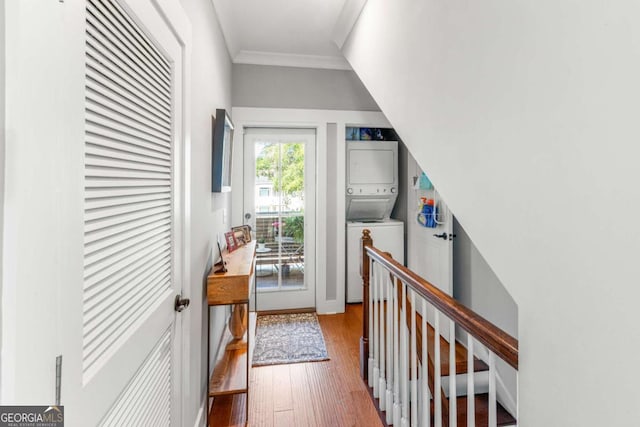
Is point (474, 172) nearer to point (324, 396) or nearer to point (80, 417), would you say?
point (80, 417)

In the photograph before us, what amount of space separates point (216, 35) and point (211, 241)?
1.48 metres

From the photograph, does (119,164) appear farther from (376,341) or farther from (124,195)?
(376,341)

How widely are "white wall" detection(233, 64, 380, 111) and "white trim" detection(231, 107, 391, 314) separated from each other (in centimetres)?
8

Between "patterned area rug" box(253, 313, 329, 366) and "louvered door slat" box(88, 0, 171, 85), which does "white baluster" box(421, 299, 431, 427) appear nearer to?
"patterned area rug" box(253, 313, 329, 366)

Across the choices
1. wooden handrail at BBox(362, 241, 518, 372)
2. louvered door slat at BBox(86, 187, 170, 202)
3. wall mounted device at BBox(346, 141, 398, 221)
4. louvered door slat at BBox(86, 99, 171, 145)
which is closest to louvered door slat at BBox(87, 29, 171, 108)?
louvered door slat at BBox(86, 99, 171, 145)

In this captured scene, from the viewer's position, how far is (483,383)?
7.51ft

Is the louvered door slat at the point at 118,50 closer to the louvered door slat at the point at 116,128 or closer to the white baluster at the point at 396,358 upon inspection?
the louvered door slat at the point at 116,128

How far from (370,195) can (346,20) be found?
183 cm

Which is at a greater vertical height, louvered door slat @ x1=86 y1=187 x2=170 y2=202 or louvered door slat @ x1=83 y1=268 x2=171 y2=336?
louvered door slat @ x1=86 y1=187 x2=170 y2=202

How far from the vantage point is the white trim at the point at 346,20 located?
2.15m

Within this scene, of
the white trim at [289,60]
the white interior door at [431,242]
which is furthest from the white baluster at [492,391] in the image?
the white trim at [289,60]

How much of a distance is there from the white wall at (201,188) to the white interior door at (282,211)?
3.41ft

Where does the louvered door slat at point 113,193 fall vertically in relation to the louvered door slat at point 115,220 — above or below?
above

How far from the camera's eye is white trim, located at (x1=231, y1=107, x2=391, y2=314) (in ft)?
10.2
